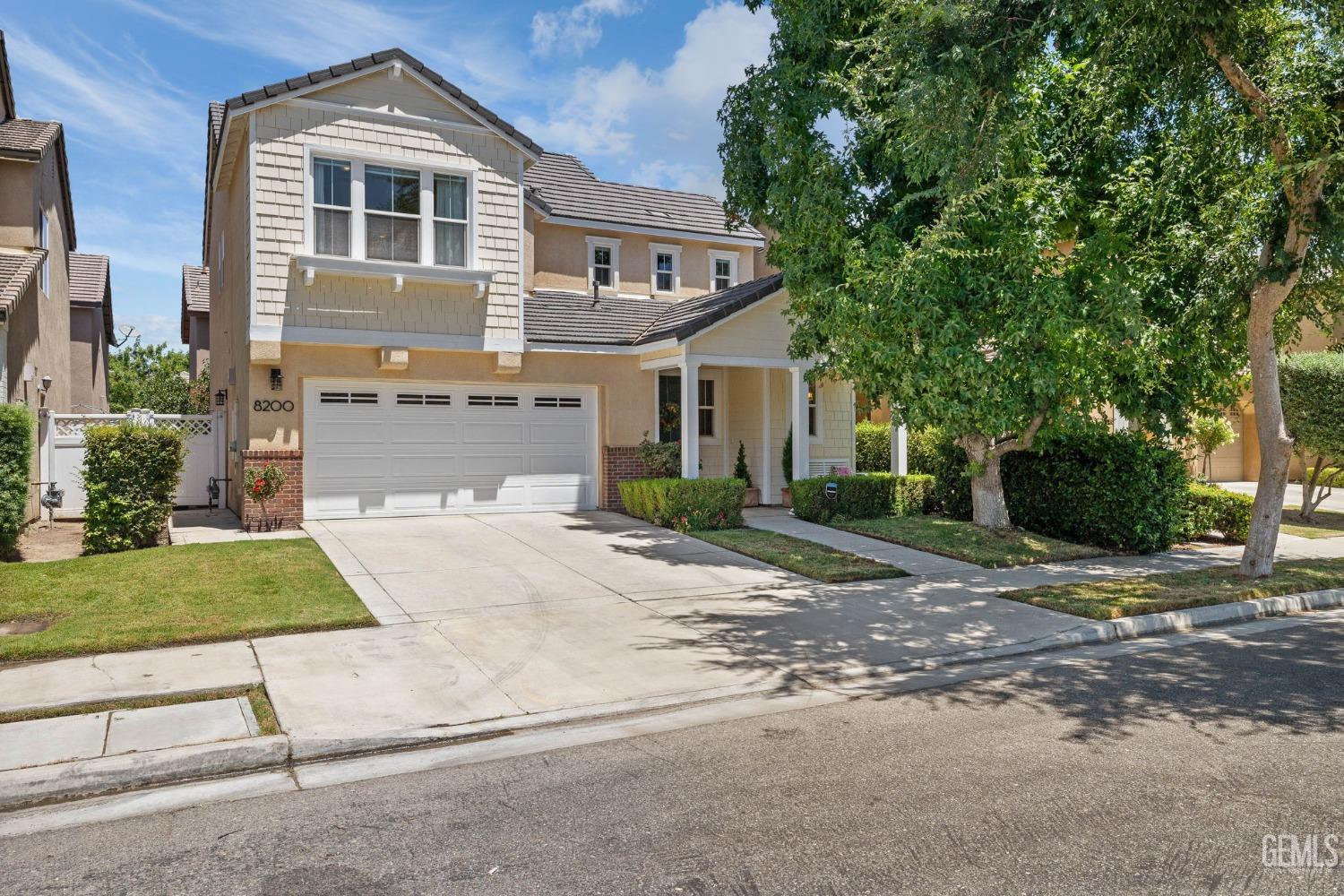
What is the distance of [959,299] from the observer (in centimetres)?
1235

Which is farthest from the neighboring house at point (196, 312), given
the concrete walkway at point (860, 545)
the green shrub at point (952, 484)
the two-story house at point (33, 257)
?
the green shrub at point (952, 484)

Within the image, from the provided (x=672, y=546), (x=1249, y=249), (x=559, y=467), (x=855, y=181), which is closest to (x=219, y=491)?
(x=559, y=467)

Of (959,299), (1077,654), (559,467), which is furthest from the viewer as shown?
(559,467)

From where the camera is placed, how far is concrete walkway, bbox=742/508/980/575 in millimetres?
12266

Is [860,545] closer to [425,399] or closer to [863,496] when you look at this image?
[863,496]

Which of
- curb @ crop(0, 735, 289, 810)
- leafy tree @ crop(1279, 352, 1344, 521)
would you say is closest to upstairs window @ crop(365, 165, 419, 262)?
curb @ crop(0, 735, 289, 810)

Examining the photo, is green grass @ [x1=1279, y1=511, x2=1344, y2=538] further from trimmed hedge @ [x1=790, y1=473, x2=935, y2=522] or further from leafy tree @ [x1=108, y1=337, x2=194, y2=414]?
leafy tree @ [x1=108, y1=337, x2=194, y2=414]

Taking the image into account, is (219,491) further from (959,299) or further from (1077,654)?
(1077,654)

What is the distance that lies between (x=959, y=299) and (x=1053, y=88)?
323 cm

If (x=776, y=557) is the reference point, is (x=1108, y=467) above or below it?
above

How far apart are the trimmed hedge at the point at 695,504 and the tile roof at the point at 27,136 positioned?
1214 centimetres

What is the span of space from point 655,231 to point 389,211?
26.5 ft

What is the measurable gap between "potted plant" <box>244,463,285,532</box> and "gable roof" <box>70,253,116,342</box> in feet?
50.9

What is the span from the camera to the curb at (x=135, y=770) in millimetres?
4898
